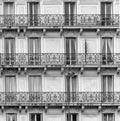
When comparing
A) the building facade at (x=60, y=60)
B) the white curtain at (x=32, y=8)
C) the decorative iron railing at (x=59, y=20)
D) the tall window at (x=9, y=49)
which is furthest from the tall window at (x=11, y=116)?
the white curtain at (x=32, y=8)

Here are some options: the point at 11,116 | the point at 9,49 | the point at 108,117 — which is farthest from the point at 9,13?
the point at 108,117

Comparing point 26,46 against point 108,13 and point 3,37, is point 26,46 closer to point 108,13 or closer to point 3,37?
point 3,37

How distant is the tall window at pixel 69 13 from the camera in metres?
77.4

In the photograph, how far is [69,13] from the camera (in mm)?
77688

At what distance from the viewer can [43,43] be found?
254ft

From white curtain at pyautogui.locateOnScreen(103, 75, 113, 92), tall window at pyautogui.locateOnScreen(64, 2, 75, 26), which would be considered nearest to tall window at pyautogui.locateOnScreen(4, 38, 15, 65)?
tall window at pyautogui.locateOnScreen(64, 2, 75, 26)

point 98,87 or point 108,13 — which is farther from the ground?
point 108,13

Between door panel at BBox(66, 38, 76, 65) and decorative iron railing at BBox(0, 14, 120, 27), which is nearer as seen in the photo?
decorative iron railing at BBox(0, 14, 120, 27)

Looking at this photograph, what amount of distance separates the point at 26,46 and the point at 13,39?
3.70ft

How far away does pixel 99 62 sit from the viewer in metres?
76.9

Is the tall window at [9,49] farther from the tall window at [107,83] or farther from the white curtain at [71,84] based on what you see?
the tall window at [107,83]

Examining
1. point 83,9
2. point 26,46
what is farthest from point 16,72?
point 83,9

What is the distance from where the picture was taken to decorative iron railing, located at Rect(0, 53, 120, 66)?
7681cm

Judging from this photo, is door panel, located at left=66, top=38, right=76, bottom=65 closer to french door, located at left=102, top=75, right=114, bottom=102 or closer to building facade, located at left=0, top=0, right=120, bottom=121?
building facade, located at left=0, top=0, right=120, bottom=121
